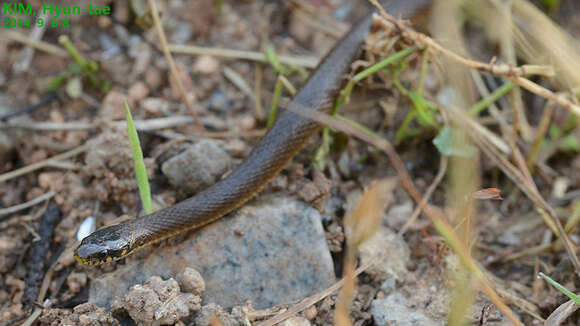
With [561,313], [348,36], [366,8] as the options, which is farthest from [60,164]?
[561,313]

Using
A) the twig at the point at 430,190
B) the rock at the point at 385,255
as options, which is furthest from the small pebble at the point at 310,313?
the twig at the point at 430,190

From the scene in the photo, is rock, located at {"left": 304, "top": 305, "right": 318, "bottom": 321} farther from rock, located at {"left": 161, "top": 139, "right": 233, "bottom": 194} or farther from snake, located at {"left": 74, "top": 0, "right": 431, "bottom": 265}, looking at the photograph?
rock, located at {"left": 161, "top": 139, "right": 233, "bottom": 194}

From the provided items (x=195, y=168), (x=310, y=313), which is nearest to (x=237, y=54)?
(x=195, y=168)

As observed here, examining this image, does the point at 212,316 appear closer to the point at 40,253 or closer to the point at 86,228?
the point at 86,228

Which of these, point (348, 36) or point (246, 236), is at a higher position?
point (348, 36)

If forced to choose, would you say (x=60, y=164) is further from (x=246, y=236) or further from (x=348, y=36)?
(x=348, y=36)

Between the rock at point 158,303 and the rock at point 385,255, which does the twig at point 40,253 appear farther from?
the rock at point 385,255
